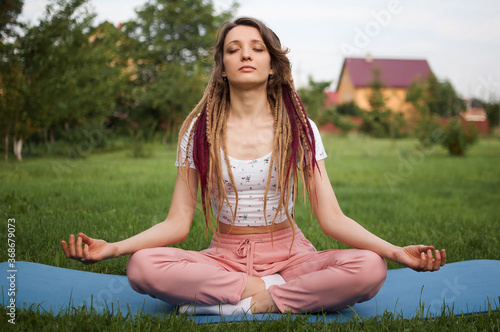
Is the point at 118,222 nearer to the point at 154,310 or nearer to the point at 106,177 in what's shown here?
the point at 154,310

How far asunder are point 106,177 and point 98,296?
4684 mm

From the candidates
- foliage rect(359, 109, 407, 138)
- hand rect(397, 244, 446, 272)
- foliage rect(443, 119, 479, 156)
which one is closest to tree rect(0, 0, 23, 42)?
hand rect(397, 244, 446, 272)

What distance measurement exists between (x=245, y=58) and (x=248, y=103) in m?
0.25

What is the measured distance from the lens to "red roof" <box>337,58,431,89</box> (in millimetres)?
30625

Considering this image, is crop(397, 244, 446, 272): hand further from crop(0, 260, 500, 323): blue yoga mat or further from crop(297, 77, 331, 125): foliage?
crop(297, 77, 331, 125): foliage

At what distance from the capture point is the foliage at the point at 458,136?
520 inches

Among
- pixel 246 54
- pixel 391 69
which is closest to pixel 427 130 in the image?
pixel 246 54

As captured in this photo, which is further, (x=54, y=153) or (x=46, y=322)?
(x=54, y=153)

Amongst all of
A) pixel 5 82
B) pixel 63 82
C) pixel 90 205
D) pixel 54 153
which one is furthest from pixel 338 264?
pixel 54 153

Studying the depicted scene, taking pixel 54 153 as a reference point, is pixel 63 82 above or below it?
above

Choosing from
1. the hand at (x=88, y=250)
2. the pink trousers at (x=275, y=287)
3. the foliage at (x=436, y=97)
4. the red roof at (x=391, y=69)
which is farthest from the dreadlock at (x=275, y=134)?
the red roof at (x=391, y=69)

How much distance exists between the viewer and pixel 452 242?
364 centimetres

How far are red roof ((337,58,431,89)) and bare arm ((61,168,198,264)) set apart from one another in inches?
1145

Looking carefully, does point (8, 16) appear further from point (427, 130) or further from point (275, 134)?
point (427, 130)
